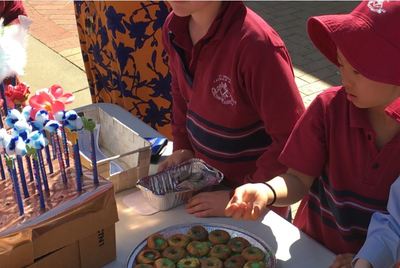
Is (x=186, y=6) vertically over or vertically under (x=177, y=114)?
over

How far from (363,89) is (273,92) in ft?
0.99

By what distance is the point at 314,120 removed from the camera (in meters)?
1.41

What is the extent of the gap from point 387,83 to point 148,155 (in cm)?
64

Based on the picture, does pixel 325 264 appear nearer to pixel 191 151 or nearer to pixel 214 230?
pixel 214 230

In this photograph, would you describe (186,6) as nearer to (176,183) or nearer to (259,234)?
(176,183)

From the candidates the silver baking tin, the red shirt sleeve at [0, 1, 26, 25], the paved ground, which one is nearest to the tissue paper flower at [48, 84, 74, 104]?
the silver baking tin

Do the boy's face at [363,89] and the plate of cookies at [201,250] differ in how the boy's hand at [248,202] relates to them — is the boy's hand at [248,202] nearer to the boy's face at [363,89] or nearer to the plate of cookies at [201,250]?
the plate of cookies at [201,250]

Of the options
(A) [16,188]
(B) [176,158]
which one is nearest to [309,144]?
(B) [176,158]

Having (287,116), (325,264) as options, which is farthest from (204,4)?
(325,264)

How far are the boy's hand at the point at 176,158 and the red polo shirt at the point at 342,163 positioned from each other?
1.16ft

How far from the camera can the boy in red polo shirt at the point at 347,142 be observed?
1.18 metres

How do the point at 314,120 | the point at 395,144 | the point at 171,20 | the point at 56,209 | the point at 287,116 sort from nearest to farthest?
the point at 56,209, the point at 395,144, the point at 314,120, the point at 287,116, the point at 171,20

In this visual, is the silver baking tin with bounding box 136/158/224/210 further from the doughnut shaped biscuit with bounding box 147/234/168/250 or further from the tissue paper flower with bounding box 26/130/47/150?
the tissue paper flower with bounding box 26/130/47/150

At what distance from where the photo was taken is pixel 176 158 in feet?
5.64
